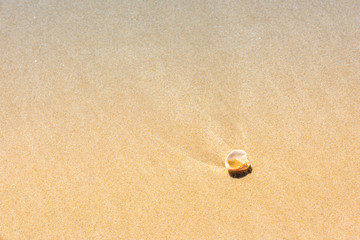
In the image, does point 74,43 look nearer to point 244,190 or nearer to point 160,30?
point 160,30

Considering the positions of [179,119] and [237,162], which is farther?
[179,119]

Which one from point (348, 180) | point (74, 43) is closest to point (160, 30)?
point (74, 43)

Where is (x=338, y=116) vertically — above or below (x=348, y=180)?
above
